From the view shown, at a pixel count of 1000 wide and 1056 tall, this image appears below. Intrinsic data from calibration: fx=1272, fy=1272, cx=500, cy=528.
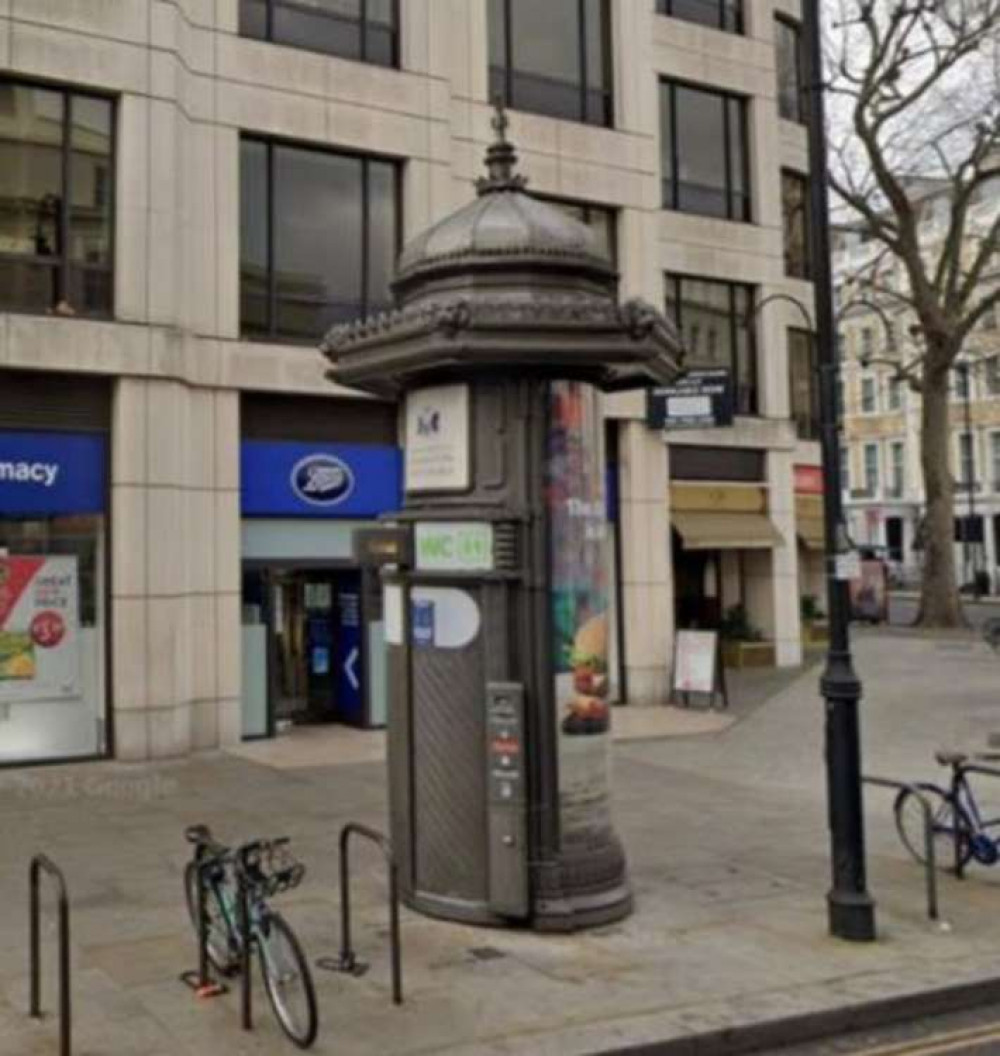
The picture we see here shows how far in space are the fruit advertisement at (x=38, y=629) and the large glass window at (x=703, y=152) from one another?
1237 centimetres

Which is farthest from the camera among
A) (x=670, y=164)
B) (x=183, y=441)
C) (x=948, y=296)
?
(x=948, y=296)

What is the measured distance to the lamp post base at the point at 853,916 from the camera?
7.56 m

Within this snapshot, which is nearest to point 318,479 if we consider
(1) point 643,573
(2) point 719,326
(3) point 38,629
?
(3) point 38,629

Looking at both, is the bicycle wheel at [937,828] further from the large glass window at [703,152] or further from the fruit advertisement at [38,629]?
the large glass window at [703,152]

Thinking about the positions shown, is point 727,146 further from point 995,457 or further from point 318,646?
point 995,457

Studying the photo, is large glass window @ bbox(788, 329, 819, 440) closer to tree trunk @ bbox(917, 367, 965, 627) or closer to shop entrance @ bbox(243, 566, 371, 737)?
tree trunk @ bbox(917, 367, 965, 627)

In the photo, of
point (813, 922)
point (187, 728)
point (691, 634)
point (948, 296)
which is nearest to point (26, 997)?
point (813, 922)

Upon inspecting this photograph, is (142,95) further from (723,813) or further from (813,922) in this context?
(813,922)

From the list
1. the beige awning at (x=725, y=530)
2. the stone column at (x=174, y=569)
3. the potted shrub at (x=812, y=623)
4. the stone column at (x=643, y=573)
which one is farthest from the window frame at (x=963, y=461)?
the stone column at (x=174, y=569)

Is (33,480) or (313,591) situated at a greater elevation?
(33,480)

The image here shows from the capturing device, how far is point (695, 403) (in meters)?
19.3

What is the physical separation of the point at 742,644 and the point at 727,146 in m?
9.21

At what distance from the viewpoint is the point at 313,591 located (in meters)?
17.7

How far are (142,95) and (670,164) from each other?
10252mm
